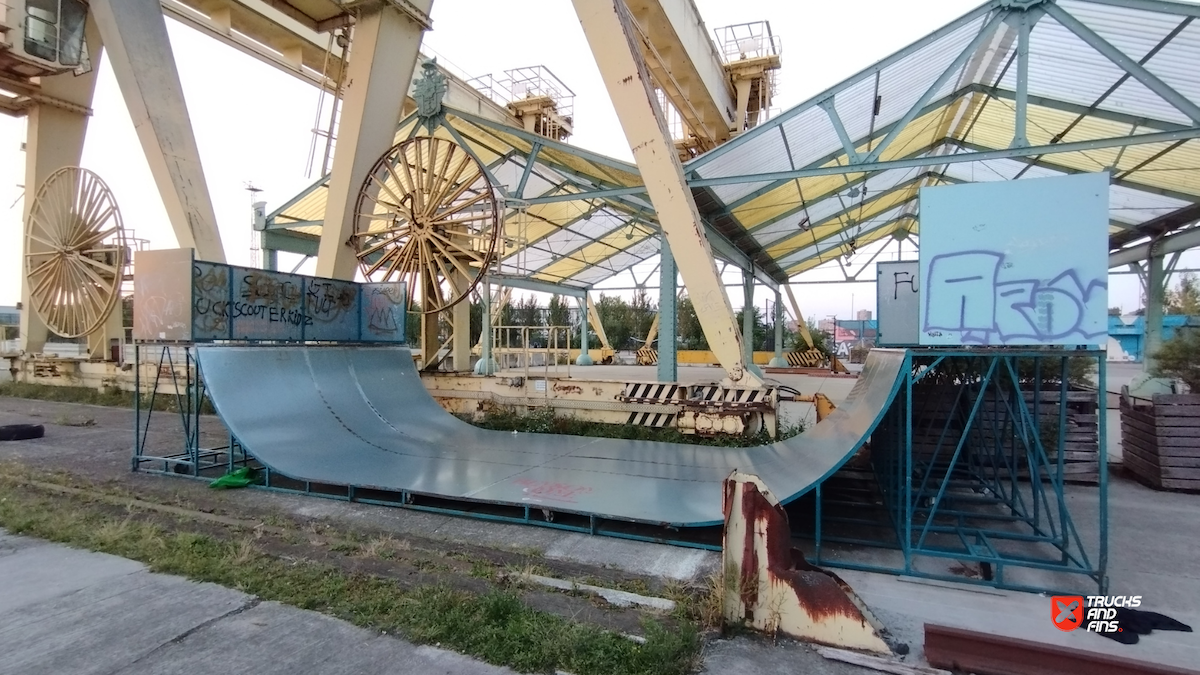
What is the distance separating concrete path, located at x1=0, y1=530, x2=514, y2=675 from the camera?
3.44 m

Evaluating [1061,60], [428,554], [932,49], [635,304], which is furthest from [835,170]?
[635,304]

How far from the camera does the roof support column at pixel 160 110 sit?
1248 cm

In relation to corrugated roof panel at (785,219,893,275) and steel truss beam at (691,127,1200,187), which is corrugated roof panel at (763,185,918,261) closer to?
corrugated roof panel at (785,219,893,275)

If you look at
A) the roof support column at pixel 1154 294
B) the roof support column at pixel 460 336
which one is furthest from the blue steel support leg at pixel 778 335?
the roof support column at pixel 460 336

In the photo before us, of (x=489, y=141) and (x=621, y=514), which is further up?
(x=489, y=141)

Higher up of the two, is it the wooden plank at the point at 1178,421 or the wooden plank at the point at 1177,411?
the wooden plank at the point at 1177,411

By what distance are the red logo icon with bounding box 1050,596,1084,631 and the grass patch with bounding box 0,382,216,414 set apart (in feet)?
52.7

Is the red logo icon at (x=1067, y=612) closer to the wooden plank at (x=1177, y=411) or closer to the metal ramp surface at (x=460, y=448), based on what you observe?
the metal ramp surface at (x=460, y=448)

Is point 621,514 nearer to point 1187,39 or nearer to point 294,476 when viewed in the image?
Answer: point 294,476

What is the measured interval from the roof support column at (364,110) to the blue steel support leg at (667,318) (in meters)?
6.25

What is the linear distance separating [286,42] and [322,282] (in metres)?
9.00

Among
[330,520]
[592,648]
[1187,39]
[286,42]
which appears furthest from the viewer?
[286,42]

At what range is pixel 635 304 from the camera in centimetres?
4331

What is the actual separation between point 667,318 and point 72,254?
16.4 m
